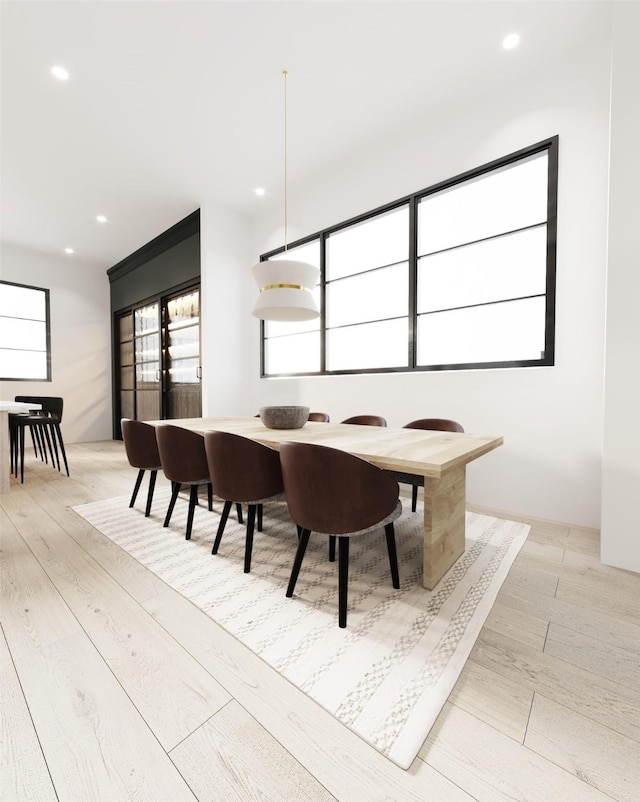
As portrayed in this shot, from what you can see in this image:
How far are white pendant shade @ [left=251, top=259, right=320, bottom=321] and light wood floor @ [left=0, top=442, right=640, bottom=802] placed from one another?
176 cm

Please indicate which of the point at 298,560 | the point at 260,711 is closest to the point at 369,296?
the point at 298,560

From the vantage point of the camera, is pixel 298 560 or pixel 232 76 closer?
pixel 298 560

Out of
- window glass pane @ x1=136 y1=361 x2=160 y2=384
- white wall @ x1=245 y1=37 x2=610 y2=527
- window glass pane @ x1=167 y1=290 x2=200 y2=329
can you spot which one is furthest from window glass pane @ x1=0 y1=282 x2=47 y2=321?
white wall @ x1=245 y1=37 x2=610 y2=527

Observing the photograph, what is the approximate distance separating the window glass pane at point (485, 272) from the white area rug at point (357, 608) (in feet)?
5.78

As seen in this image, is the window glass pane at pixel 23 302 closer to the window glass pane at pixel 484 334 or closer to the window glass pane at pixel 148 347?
the window glass pane at pixel 148 347

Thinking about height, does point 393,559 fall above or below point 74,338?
below

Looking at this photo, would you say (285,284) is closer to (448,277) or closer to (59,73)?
(448,277)

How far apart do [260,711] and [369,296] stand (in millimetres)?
3357

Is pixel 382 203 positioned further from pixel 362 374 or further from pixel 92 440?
pixel 92 440

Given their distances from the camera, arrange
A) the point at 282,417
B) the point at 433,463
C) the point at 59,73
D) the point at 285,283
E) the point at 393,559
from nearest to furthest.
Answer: the point at 433,463
the point at 393,559
the point at 282,417
the point at 285,283
the point at 59,73

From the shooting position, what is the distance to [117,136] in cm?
Answer: 323

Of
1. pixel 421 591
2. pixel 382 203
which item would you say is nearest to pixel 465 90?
pixel 382 203

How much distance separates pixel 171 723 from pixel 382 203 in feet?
12.5

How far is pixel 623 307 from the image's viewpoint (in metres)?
1.82
